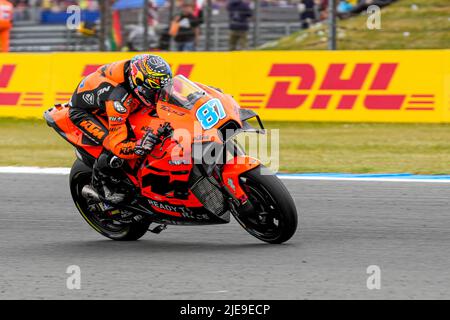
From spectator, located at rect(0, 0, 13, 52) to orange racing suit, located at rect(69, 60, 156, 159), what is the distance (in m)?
11.8

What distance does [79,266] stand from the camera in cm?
635

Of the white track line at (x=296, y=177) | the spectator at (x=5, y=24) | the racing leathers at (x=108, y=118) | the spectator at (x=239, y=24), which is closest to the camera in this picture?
the racing leathers at (x=108, y=118)

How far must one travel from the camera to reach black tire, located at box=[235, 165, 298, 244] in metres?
6.40

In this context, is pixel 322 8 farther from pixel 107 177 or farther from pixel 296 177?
pixel 107 177

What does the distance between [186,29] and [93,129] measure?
33.5ft

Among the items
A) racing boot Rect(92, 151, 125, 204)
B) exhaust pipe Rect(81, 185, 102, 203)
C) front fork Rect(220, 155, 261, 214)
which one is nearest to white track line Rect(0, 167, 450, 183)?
exhaust pipe Rect(81, 185, 102, 203)

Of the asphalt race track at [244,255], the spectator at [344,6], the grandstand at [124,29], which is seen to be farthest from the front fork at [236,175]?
the grandstand at [124,29]

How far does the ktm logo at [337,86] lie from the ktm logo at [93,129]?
8391 mm

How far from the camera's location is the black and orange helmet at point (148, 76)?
21.4ft

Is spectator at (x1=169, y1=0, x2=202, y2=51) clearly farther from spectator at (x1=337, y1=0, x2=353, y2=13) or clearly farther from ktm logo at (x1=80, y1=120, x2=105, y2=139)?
ktm logo at (x1=80, y1=120, x2=105, y2=139)

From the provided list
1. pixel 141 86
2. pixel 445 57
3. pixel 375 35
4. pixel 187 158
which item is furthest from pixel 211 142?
pixel 375 35

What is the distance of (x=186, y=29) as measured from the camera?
17000mm

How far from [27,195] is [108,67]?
2.95 m

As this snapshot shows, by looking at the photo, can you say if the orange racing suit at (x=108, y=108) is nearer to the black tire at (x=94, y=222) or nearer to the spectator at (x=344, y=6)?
the black tire at (x=94, y=222)
